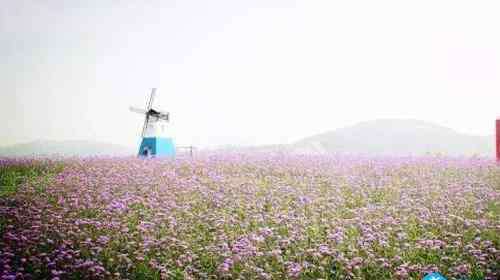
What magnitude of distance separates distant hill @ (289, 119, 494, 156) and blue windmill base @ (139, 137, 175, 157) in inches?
1126

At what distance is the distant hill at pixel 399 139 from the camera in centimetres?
5925

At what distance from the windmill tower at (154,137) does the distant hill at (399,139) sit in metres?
26.8

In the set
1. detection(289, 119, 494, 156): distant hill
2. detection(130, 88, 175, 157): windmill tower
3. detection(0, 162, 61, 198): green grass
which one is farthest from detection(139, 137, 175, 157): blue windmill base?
detection(289, 119, 494, 156): distant hill

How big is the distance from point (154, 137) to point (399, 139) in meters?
47.1

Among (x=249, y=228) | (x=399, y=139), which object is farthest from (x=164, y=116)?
(x=399, y=139)

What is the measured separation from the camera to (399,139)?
66750 mm

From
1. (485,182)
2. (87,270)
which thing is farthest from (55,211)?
(485,182)

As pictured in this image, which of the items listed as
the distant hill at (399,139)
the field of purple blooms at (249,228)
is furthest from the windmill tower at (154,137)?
the distant hill at (399,139)

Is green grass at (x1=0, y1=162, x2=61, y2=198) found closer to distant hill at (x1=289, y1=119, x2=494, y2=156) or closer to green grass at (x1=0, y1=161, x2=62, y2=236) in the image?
green grass at (x1=0, y1=161, x2=62, y2=236)

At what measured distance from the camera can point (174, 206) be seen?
29.9ft

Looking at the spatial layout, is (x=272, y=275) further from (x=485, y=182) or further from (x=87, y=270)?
(x=485, y=182)

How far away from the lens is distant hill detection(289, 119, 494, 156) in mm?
59250

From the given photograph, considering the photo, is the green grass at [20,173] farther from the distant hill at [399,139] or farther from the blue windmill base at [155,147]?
the distant hill at [399,139]

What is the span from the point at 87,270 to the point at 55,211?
11.2 feet
